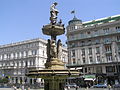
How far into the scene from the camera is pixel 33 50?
73125 millimetres

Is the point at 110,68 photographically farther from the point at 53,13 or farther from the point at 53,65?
the point at 53,65

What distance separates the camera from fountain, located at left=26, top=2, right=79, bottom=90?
12.3m

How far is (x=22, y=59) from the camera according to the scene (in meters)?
76.1

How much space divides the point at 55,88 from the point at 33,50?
2406 inches

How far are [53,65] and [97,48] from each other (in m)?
41.3

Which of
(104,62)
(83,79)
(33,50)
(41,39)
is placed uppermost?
(41,39)

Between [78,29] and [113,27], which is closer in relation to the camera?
[113,27]

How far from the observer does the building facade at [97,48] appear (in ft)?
166

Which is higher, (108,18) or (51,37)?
(108,18)

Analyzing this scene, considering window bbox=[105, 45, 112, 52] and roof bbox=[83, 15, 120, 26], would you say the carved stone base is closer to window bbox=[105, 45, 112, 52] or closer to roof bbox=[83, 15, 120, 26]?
window bbox=[105, 45, 112, 52]

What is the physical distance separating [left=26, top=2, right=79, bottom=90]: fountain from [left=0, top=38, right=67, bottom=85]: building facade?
5503 centimetres

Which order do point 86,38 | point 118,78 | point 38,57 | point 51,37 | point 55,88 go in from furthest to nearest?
point 38,57, point 86,38, point 118,78, point 51,37, point 55,88

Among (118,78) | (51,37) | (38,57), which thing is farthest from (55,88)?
(38,57)

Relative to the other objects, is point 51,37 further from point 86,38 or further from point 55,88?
point 86,38
